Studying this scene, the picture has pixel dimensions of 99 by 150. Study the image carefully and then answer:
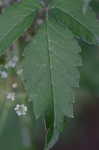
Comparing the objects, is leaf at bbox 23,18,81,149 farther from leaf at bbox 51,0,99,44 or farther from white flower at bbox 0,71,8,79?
white flower at bbox 0,71,8,79

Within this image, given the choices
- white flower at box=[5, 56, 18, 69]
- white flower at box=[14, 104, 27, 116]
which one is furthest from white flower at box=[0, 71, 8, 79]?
white flower at box=[14, 104, 27, 116]

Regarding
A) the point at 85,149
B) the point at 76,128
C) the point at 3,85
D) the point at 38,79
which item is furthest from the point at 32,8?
the point at 85,149

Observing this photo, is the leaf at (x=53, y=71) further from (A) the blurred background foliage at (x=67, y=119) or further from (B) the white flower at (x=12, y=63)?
(B) the white flower at (x=12, y=63)

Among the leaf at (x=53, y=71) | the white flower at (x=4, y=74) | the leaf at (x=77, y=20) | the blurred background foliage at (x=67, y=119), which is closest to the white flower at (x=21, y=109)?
the blurred background foliage at (x=67, y=119)

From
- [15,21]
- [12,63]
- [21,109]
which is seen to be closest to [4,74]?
[12,63]

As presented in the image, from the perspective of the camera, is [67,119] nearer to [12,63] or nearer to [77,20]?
[12,63]

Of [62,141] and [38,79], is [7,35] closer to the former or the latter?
[38,79]
